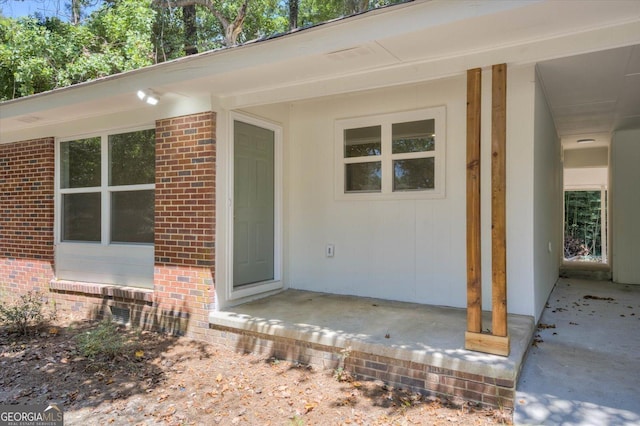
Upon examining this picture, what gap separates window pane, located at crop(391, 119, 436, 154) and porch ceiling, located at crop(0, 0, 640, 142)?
4.31 ft

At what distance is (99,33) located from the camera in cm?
1144

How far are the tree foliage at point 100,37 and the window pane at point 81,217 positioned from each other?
586 cm

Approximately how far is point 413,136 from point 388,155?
0.36 metres

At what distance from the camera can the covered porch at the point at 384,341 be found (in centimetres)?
294

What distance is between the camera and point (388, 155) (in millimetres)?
4996

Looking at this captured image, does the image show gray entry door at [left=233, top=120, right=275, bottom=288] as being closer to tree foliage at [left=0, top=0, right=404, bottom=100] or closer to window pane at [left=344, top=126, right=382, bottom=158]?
window pane at [left=344, top=126, right=382, bottom=158]

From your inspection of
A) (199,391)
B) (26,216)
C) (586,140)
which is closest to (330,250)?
(199,391)

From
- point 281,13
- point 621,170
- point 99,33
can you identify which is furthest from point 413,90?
point 281,13

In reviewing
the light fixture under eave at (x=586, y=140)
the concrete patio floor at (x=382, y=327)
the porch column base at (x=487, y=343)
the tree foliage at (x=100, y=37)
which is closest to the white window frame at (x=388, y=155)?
the concrete patio floor at (x=382, y=327)

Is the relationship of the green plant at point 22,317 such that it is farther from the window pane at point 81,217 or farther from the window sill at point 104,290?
the window pane at point 81,217

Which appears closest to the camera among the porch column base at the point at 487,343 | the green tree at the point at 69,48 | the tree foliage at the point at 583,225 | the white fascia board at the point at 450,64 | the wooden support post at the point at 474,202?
the white fascia board at the point at 450,64

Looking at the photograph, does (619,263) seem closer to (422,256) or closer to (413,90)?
(422,256)

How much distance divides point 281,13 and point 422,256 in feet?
42.4

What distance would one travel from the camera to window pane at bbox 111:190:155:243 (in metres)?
5.12
